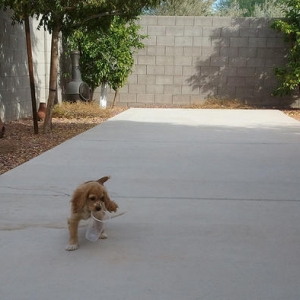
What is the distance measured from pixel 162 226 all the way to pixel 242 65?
1349 centimetres

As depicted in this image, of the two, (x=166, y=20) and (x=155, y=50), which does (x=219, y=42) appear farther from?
(x=155, y=50)

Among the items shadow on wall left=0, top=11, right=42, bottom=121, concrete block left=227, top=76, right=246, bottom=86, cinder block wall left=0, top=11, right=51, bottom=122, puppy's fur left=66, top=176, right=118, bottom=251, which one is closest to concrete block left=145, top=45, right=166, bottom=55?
concrete block left=227, top=76, right=246, bottom=86

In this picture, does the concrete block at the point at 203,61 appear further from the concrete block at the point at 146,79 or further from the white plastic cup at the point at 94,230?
the white plastic cup at the point at 94,230

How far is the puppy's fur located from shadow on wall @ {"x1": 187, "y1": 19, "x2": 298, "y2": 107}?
13829 mm

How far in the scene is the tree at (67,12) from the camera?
8.62 metres

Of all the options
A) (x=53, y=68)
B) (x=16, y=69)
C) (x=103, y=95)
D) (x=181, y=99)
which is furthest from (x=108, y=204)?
(x=181, y=99)

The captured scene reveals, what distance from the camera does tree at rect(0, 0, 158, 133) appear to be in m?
8.62

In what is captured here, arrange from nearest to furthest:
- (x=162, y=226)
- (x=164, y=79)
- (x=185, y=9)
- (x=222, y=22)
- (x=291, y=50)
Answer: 1. (x=162, y=226)
2. (x=291, y=50)
3. (x=222, y=22)
4. (x=164, y=79)
5. (x=185, y=9)

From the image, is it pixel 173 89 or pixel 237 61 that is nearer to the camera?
pixel 237 61

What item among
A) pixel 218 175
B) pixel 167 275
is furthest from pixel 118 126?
pixel 167 275

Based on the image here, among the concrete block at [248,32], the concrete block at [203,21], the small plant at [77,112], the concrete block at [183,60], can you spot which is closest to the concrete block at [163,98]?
the concrete block at [183,60]

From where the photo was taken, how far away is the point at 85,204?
11.3ft

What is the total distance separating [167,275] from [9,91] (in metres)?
9.26

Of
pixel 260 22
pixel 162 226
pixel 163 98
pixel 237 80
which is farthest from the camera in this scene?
pixel 163 98
